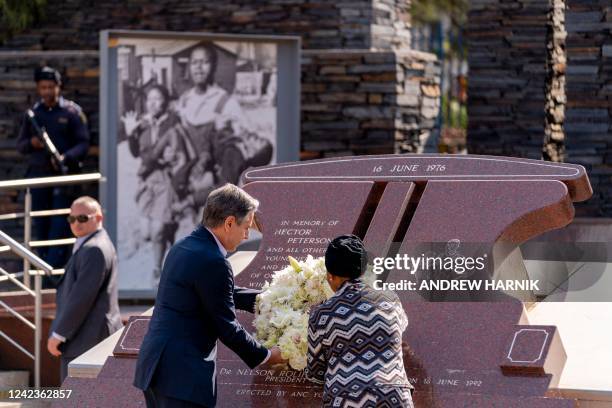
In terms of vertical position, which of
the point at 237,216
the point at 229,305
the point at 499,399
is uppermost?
the point at 237,216

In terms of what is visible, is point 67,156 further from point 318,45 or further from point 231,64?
point 318,45

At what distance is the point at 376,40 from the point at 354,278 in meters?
8.78

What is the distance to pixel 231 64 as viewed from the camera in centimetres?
1105

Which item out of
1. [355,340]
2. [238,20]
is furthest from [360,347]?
[238,20]

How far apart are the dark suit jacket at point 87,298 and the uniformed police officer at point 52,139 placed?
2.89 m

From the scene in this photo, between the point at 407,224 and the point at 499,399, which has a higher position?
the point at 407,224

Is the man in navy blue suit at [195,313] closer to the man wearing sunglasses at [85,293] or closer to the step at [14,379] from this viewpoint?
the man wearing sunglasses at [85,293]

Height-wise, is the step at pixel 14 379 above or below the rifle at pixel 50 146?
below

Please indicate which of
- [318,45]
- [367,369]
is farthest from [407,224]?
[318,45]

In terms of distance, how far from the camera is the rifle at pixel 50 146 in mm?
11438

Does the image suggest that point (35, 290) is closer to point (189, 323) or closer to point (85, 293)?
point (85, 293)

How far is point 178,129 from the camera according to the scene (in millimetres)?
10984

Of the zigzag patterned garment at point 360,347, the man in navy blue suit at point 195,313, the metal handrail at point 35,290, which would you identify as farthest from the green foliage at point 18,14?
the zigzag patterned garment at point 360,347

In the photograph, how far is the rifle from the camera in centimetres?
1144
